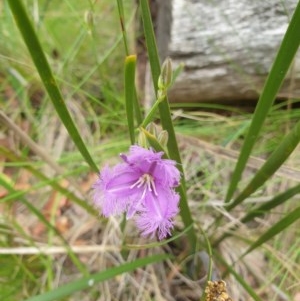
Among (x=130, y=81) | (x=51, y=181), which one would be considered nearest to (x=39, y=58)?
(x=130, y=81)

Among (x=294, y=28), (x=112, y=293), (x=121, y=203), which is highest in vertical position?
(x=294, y=28)

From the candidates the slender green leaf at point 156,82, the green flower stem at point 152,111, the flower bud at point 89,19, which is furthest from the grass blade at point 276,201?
the flower bud at point 89,19

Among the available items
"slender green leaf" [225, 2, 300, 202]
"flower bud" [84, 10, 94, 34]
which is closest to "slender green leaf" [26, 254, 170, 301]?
"slender green leaf" [225, 2, 300, 202]

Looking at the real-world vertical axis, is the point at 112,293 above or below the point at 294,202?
below

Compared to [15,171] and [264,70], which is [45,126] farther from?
[264,70]

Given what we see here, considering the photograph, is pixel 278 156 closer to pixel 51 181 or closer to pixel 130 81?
pixel 130 81

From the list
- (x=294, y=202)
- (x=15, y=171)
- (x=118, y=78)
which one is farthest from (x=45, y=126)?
(x=294, y=202)
